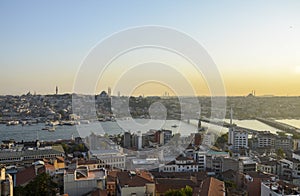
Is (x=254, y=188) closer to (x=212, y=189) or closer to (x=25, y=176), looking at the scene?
(x=212, y=189)

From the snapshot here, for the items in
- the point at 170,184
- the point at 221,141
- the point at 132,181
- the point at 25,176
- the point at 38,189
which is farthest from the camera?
the point at 221,141

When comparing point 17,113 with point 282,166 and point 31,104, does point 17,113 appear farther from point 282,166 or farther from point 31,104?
point 282,166

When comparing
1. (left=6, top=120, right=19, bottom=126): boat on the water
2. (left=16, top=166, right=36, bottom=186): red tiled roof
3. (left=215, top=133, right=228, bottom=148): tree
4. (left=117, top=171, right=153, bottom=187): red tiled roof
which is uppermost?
(left=117, top=171, right=153, bottom=187): red tiled roof

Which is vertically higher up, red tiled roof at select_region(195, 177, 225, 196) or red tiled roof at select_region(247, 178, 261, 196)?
red tiled roof at select_region(195, 177, 225, 196)

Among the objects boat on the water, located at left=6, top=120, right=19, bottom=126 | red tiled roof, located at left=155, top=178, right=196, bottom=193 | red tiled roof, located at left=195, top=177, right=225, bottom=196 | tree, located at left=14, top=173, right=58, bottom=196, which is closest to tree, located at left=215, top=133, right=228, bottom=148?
red tiled roof, located at left=155, top=178, right=196, bottom=193

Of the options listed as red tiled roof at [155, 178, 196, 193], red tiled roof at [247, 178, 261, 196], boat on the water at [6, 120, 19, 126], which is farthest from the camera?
boat on the water at [6, 120, 19, 126]

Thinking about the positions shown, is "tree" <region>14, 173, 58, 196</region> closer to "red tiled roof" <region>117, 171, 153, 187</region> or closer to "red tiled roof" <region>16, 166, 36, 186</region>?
"red tiled roof" <region>117, 171, 153, 187</region>

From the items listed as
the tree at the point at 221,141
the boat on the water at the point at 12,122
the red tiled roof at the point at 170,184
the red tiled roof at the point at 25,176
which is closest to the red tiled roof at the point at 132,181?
the red tiled roof at the point at 170,184

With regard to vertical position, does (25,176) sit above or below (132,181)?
below

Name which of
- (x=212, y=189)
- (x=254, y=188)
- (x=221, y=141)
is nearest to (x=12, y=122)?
(x=221, y=141)

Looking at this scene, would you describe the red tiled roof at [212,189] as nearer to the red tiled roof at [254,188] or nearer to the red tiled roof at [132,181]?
the red tiled roof at [254,188]

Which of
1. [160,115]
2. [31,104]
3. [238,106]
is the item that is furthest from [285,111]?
[31,104]
